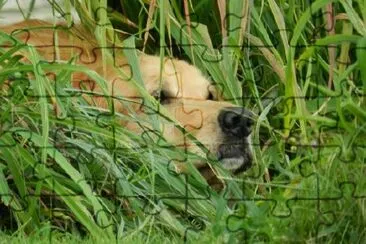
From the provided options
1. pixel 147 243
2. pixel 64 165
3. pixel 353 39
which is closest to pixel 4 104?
pixel 64 165

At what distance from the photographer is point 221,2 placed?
172 inches

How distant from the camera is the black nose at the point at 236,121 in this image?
4281mm

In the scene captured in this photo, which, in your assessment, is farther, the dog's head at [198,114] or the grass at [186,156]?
the dog's head at [198,114]

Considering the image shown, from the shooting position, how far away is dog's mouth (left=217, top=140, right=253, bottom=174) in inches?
169

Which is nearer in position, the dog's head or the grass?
the grass

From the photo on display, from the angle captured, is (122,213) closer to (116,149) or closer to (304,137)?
(116,149)

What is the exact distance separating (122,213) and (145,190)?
0.37 ft

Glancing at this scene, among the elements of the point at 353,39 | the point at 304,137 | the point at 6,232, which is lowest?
the point at 6,232

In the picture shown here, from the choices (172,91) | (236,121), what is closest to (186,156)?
(236,121)

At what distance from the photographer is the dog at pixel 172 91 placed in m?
4.26

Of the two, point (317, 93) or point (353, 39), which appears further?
point (317, 93)

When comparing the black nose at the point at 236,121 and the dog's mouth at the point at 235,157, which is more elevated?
the black nose at the point at 236,121

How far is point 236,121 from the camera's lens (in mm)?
4293

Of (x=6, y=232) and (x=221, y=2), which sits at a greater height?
(x=221, y=2)
